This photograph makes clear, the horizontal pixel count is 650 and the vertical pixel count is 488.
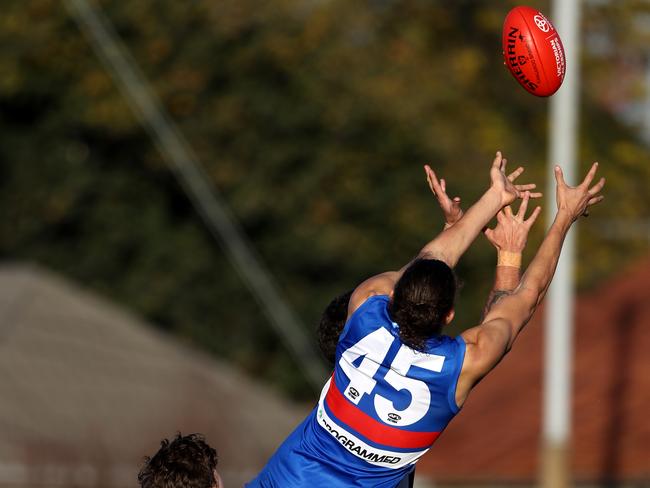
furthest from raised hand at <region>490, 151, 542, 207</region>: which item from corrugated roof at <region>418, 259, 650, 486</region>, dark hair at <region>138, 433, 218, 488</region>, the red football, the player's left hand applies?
corrugated roof at <region>418, 259, 650, 486</region>

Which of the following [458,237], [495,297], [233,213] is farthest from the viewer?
[233,213]

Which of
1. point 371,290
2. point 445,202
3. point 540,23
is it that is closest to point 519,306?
point 371,290

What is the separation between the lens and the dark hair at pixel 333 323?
5.45 meters

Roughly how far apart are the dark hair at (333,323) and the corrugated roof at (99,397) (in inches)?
379

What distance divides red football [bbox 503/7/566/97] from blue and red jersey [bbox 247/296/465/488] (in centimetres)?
171

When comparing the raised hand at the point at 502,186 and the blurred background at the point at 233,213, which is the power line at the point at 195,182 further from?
the raised hand at the point at 502,186

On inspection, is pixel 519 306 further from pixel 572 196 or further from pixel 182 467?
pixel 182 467

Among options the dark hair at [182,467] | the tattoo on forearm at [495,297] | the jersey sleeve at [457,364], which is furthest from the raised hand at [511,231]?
the dark hair at [182,467]

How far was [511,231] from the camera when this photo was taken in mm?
5461

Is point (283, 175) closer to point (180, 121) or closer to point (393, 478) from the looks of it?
point (180, 121)

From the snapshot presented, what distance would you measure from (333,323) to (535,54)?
170 cm

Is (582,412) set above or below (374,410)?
above

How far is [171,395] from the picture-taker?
655 inches

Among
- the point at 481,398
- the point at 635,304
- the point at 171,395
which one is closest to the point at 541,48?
the point at 171,395
